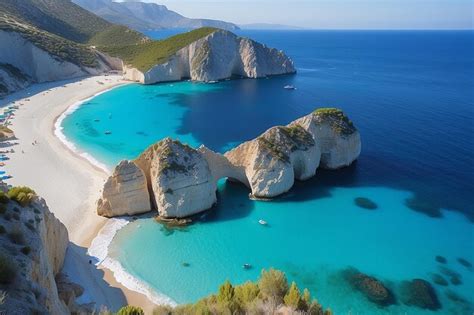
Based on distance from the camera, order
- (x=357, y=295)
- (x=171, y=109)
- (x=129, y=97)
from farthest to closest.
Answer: (x=129, y=97) → (x=171, y=109) → (x=357, y=295)

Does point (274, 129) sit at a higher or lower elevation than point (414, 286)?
higher

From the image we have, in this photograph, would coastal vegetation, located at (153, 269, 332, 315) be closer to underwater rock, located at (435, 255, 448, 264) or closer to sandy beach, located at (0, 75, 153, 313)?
sandy beach, located at (0, 75, 153, 313)

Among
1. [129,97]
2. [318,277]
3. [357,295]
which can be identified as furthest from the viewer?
[129,97]

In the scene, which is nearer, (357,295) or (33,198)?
(33,198)

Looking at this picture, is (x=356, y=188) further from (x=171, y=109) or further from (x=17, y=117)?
(x=17, y=117)

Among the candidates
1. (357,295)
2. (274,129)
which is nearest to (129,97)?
(274,129)

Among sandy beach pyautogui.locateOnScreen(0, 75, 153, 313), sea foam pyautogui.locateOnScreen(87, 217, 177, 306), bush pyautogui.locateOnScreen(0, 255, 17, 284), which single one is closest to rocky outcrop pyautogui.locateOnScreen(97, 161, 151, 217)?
sea foam pyautogui.locateOnScreen(87, 217, 177, 306)
